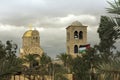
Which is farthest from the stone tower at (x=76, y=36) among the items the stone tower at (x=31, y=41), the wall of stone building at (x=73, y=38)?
the stone tower at (x=31, y=41)

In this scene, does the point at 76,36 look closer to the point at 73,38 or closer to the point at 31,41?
the point at 73,38

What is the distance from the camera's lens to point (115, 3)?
21.9 ft

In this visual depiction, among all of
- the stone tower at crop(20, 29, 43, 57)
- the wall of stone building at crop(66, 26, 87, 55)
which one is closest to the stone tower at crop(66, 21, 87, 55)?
the wall of stone building at crop(66, 26, 87, 55)

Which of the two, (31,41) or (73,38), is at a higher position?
(73,38)

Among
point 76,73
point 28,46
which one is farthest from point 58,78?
point 28,46

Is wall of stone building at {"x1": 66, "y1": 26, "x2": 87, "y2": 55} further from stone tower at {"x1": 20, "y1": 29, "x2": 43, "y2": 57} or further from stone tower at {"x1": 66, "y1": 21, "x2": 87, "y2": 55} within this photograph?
stone tower at {"x1": 20, "y1": 29, "x2": 43, "y2": 57}

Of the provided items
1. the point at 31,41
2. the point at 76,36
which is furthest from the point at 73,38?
the point at 31,41

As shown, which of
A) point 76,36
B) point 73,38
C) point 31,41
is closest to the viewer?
point 31,41

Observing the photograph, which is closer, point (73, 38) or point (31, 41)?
point (31, 41)

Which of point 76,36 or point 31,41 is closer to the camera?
point 31,41

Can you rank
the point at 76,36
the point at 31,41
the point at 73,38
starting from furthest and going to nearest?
the point at 76,36
the point at 73,38
the point at 31,41

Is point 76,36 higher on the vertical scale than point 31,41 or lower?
higher

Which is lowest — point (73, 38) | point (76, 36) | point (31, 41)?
point (31, 41)

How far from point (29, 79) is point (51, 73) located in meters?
5.82
